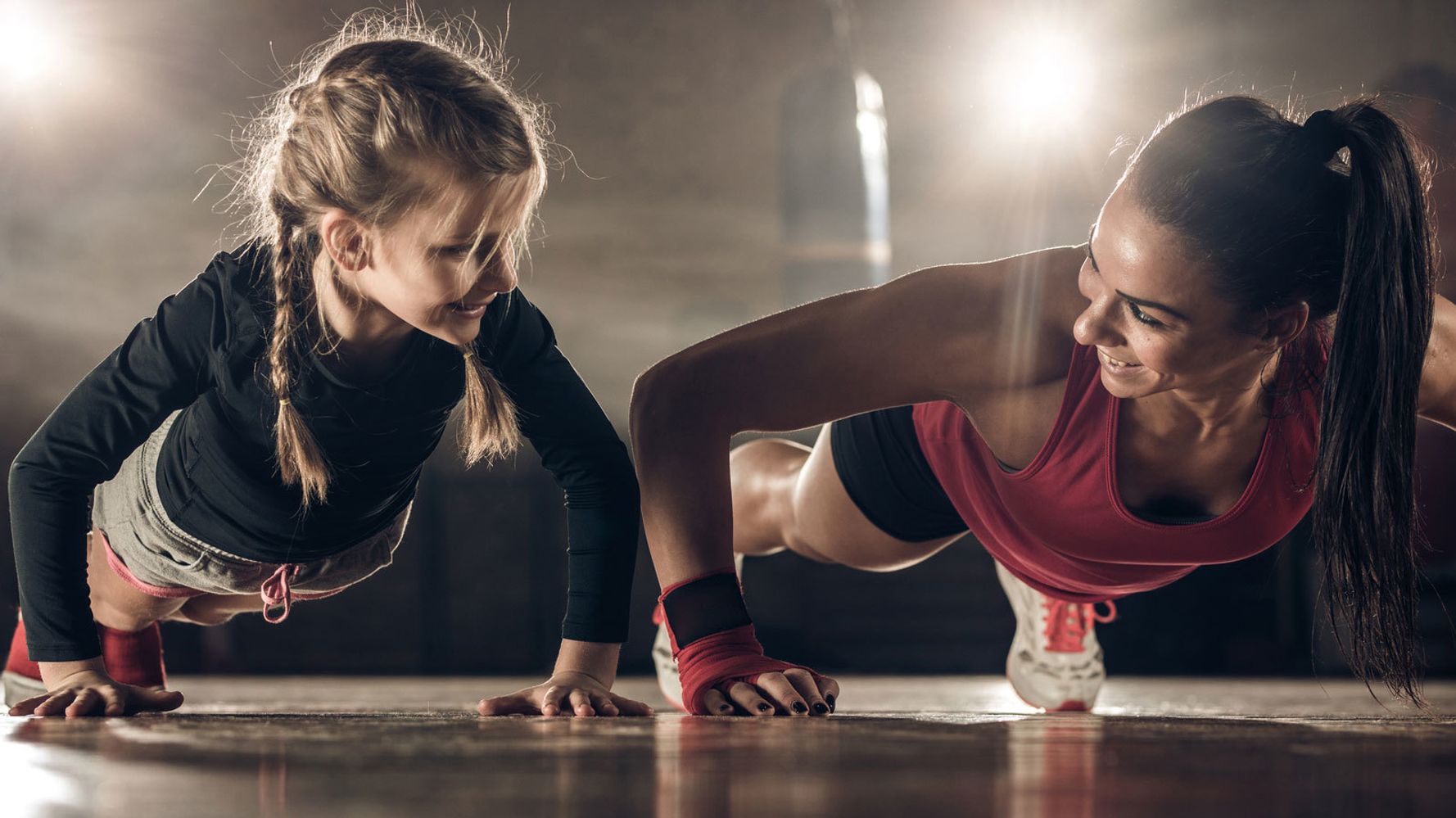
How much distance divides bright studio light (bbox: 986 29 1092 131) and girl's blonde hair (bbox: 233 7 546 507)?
8.04 ft

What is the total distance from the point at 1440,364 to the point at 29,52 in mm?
3513

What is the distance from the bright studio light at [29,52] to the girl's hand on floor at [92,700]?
2988mm

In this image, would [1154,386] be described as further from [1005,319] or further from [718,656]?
[718,656]

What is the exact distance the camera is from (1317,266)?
2.61ft

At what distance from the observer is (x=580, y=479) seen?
95cm

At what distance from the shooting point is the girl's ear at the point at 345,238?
2.97 feet

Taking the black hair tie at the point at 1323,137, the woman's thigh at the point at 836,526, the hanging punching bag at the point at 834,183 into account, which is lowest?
the woman's thigh at the point at 836,526

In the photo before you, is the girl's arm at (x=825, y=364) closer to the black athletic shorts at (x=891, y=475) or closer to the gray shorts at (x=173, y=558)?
the black athletic shorts at (x=891, y=475)

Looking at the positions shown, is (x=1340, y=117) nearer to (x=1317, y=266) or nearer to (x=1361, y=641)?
(x=1317, y=266)

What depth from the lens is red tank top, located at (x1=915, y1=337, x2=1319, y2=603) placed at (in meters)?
0.90

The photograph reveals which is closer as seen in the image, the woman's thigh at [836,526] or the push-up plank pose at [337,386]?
the push-up plank pose at [337,386]

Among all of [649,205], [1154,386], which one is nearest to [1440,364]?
[1154,386]

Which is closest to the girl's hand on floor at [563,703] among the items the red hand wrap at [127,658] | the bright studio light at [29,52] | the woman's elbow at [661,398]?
the woman's elbow at [661,398]

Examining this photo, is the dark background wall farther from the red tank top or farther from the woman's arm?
the woman's arm
